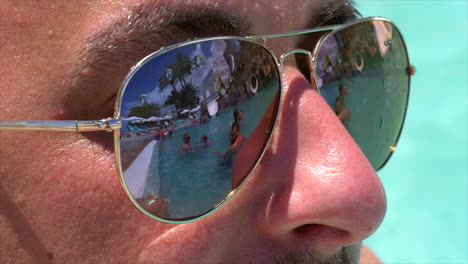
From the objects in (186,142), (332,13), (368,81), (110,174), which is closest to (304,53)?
(332,13)

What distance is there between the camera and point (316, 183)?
121cm

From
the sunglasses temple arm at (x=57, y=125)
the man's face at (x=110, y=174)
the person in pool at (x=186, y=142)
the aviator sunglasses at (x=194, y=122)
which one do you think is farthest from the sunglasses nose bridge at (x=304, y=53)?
the sunglasses temple arm at (x=57, y=125)

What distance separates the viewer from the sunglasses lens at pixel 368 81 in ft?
5.11

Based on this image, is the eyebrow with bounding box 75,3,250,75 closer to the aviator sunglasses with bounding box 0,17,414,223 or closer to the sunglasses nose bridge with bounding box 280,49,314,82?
the aviator sunglasses with bounding box 0,17,414,223

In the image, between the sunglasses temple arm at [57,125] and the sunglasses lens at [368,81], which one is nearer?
the sunglasses temple arm at [57,125]

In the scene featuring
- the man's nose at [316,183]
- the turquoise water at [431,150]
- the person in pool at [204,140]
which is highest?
the person in pool at [204,140]

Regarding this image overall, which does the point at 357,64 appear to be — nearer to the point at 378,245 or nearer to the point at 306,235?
the point at 306,235

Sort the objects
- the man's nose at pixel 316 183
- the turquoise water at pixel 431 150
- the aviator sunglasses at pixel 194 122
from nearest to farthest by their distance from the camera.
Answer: the aviator sunglasses at pixel 194 122
the man's nose at pixel 316 183
the turquoise water at pixel 431 150

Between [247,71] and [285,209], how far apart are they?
37cm

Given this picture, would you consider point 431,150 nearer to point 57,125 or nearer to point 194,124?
point 194,124

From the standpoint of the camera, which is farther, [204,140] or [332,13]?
[332,13]

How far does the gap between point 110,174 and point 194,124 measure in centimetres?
24

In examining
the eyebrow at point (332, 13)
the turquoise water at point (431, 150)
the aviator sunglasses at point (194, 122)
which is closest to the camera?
the aviator sunglasses at point (194, 122)

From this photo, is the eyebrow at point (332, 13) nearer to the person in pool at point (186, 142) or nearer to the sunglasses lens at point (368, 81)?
the sunglasses lens at point (368, 81)
